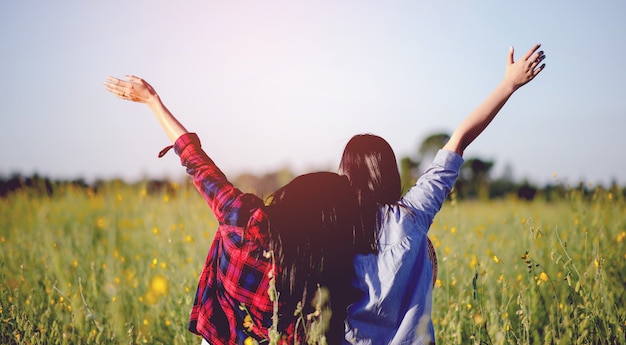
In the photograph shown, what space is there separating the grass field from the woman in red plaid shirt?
452 millimetres

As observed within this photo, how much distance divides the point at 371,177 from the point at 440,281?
1127mm

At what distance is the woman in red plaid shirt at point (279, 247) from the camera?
181 centimetres

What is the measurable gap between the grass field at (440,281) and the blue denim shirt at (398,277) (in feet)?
0.63

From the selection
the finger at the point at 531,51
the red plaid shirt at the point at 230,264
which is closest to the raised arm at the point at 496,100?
the finger at the point at 531,51

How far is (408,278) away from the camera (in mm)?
1842

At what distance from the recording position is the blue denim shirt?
181 centimetres

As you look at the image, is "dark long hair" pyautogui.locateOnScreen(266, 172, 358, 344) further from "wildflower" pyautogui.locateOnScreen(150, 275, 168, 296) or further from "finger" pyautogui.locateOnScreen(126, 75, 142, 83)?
"wildflower" pyautogui.locateOnScreen(150, 275, 168, 296)

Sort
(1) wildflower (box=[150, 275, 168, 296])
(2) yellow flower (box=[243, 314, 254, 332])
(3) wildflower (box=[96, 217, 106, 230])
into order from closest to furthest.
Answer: (2) yellow flower (box=[243, 314, 254, 332]) < (1) wildflower (box=[150, 275, 168, 296]) < (3) wildflower (box=[96, 217, 106, 230])

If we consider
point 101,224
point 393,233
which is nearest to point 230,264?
point 393,233

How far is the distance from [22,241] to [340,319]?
322 centimetres

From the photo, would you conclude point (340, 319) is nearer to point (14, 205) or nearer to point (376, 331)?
point (376, 331)

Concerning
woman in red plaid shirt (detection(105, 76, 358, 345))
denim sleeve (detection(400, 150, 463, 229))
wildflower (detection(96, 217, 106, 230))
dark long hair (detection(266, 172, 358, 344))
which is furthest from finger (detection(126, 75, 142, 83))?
wildflower (detection(96, 217, 106, 230))

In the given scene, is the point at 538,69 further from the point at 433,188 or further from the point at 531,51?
the point at 433,188

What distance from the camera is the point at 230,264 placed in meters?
1.92
